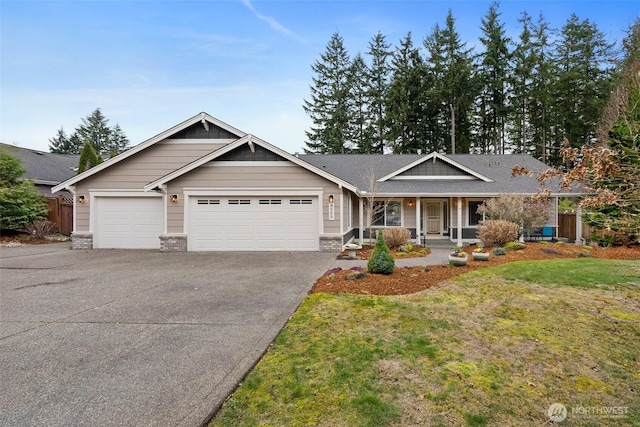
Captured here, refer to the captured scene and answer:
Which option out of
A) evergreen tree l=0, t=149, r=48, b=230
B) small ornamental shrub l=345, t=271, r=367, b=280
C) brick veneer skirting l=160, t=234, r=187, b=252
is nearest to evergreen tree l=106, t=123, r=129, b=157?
evergreen tree l=0, t=149, r=48, b=230

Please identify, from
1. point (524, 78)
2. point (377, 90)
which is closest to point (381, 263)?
point (377, 90)

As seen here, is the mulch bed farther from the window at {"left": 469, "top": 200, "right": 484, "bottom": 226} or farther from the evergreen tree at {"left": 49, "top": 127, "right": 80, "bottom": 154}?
the evergreen tree at {"left": 49, "top": 127, "right": 80, "bottom": 154}

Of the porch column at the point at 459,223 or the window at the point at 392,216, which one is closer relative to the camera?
the porch column at the point at 459,223

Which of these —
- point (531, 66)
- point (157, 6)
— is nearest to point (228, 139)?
point (157, 6)

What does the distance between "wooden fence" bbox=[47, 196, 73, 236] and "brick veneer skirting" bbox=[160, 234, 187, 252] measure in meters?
8.54

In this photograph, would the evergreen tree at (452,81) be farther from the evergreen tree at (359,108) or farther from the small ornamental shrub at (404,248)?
the small ornamental shrub at (404,248)

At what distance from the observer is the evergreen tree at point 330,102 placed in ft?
99.9

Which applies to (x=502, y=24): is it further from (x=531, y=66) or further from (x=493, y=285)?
(x=493, y=285)

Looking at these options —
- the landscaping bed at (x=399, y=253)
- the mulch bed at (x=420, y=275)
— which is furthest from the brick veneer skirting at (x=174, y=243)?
the mulch bed at (x=420, y=275)

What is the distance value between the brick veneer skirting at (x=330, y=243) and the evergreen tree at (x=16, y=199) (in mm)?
13494

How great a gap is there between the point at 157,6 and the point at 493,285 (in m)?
15.4

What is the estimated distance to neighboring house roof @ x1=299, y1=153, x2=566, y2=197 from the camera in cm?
1473

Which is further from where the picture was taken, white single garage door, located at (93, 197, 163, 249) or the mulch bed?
white single garage door, located at (93, 197, 163, 249)

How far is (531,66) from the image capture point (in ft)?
86.1
